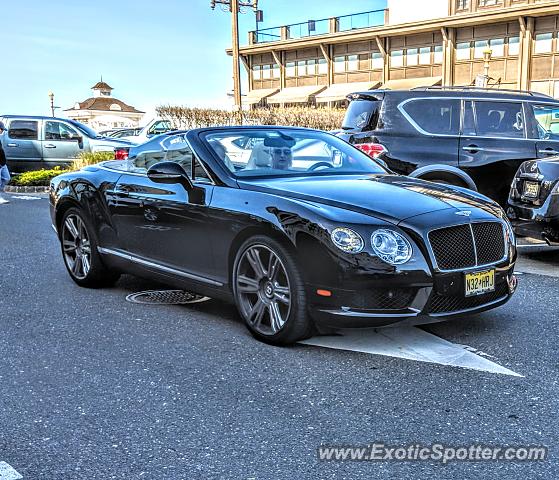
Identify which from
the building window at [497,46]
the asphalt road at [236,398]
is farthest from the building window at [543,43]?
the asphalt road at [236,398]

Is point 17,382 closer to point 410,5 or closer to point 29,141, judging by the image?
Answer: point 29,141

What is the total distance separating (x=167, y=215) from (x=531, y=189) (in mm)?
4026

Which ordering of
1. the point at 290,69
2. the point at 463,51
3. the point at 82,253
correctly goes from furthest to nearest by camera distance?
1. the point at 290,69
2. the point at 463,51
3. the point at 82,253

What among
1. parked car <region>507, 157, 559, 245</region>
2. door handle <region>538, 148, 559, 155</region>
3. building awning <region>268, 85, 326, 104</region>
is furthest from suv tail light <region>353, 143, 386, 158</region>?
building awning <region>268, 85, 326, 104</region>

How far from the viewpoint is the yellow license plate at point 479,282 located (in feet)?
15.0

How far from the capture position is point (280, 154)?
223 inches

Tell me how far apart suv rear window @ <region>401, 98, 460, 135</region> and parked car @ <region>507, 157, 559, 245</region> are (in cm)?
155

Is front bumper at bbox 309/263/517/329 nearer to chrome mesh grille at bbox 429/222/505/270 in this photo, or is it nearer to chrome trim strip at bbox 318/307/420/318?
chrome trim strip at bbox 318/307/420/318

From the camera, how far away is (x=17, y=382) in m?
4.20

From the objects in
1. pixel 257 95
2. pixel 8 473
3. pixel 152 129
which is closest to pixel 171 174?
pixel 8 473

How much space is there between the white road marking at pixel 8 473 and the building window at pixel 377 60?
149ft

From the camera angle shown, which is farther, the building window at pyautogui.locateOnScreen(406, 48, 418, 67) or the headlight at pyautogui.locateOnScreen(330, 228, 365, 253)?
the building window at pyautogui.locateOnScreen(406, 48, 418, 67)

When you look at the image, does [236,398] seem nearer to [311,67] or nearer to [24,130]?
[24,130]

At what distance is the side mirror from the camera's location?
17.9 feet
